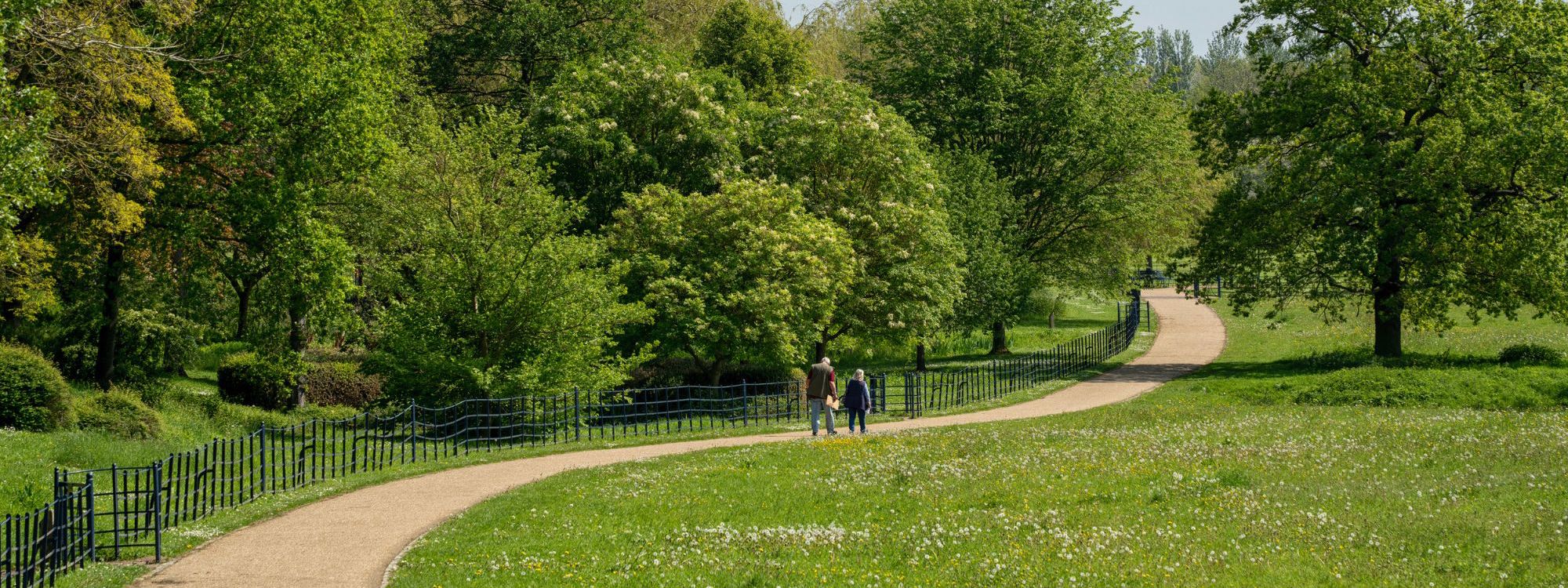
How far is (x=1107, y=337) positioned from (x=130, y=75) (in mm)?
33976

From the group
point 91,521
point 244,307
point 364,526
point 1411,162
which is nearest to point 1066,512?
point 364,526

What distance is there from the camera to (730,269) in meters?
35.0

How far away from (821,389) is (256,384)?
16.0 meters

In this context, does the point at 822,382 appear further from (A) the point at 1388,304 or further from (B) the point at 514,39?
(B) the point at 514,39

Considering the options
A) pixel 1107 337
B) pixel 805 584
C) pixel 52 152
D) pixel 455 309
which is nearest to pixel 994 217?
pixel 1107 337

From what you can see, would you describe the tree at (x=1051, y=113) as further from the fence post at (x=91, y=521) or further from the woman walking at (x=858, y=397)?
the fence post at (x=91, y=521)

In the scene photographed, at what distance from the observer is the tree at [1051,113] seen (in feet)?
161

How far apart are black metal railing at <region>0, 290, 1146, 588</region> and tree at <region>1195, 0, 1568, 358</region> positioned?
847cm

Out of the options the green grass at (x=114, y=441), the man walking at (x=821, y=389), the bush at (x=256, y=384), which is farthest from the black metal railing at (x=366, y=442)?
the bush at (x=256, y=384)

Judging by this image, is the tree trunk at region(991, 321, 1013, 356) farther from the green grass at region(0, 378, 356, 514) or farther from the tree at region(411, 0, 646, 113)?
the green grass at region(0, 378, 356, 514)

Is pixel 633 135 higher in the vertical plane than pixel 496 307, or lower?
higher

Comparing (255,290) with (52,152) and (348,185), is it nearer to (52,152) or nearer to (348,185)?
(348,185)

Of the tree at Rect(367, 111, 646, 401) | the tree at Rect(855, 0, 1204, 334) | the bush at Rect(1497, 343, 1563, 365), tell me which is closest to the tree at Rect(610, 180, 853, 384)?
the tree at Rect(367, 111, 646, 401)

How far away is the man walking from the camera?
2650 cm
